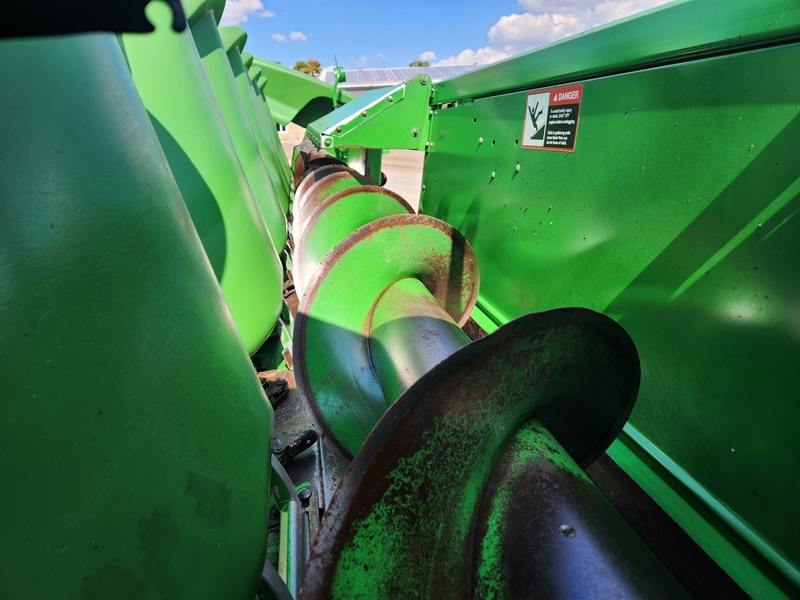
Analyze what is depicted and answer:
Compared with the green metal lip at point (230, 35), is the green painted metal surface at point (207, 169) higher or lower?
lower

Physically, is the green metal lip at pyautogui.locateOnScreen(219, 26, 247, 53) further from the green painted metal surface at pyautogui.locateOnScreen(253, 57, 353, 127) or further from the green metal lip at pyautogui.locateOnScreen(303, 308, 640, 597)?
the green metal lip at pyautogui.locateOnScreen(303, 308, 640, 597)

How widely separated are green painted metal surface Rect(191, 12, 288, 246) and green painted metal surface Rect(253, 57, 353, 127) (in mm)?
3838

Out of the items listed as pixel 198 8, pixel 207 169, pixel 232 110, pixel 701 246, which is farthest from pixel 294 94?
pixel 701 246

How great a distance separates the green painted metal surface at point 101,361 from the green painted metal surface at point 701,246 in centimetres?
109

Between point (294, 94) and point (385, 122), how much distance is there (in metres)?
4.74

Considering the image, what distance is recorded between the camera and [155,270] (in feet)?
2.10

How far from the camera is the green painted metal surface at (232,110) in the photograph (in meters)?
2.48

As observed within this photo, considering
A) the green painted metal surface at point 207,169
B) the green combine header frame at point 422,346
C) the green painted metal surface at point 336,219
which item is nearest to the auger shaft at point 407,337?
the green combine header frame at point 422,346

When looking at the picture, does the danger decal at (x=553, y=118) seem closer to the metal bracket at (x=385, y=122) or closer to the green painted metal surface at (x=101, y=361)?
the metal bracket at (x=385, y=122)

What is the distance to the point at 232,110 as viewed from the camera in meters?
2.66

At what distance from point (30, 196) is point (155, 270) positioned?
0.57 feet

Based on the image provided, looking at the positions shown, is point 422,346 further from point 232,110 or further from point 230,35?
point 230,35

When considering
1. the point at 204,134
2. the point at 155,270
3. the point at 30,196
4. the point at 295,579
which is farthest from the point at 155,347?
the point at 204,134

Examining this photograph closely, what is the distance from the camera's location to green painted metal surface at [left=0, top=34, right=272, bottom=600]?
49 cm
